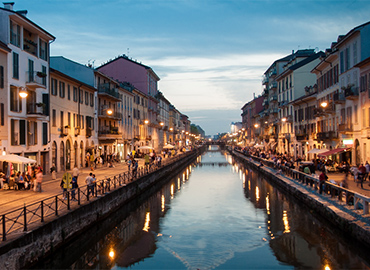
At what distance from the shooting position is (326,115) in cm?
4697

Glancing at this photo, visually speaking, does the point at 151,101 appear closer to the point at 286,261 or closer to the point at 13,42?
the point at 13,42

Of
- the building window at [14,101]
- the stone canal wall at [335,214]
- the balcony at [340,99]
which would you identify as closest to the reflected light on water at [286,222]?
the stone canal wall at [335,214]

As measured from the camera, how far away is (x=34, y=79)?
106ft

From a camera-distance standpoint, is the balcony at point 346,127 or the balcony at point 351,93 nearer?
the balcony at point 351,93

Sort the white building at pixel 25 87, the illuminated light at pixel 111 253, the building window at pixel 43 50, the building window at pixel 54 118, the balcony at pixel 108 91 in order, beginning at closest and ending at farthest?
the illuminated light at pixel 111 253 < the white building at pixel 25 87 < the building window at pixel 43 50 < the building window at pixel 54 118 < the balcony at pixel 108 91

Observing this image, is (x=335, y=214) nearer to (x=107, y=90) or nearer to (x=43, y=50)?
(x=43, y=50)

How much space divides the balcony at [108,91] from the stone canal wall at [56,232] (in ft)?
81.6

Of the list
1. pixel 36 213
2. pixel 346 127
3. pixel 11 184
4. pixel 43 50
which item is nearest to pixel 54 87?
pixel 43 50

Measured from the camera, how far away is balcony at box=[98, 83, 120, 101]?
2032 inches

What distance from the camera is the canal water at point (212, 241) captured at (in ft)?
52.5

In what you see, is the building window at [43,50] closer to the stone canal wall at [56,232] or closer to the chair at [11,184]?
the chair at [11,184]

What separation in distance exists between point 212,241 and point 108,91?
37.4 metres

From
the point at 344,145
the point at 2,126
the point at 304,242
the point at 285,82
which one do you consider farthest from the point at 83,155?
the point at 285,82

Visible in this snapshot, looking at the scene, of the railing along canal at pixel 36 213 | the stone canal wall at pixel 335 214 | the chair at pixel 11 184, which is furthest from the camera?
the chair at pixel 11 184
